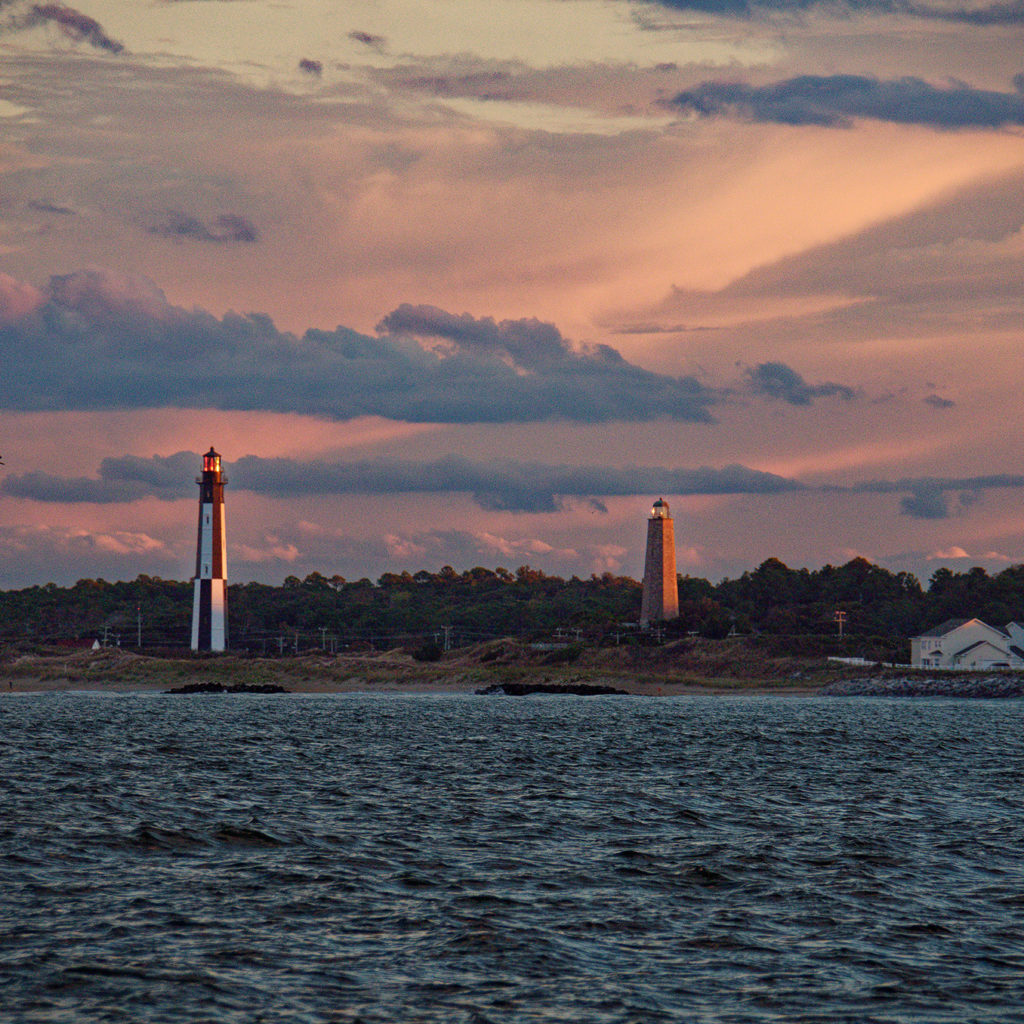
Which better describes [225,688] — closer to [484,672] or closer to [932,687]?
[484,672]

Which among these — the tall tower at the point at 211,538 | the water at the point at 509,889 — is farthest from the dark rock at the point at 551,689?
the water at the point at 509,889

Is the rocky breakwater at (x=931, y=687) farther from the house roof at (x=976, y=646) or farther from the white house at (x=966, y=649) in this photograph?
the house roof at (x=976, y=646)

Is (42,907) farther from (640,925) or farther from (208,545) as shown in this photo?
(208,545)

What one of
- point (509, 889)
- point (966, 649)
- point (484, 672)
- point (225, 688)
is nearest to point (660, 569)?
point (484, 672)

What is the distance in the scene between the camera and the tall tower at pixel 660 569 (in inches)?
5659

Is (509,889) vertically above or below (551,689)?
above

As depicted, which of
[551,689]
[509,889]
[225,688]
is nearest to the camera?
[509,889]

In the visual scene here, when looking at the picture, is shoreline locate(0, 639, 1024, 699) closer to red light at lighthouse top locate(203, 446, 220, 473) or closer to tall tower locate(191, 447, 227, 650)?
tall tower locate(191, 447, 227, 650)

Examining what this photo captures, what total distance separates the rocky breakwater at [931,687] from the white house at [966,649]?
39.7ft

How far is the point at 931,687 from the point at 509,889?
108317 millimetres

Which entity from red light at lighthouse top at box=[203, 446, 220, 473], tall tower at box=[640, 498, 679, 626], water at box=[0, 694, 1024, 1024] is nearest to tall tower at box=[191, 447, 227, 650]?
red light at lighthouse top at box=[203, 446, 220, 473]

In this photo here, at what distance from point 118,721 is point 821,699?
68671 mm

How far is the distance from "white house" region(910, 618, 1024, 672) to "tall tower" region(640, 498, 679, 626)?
28643mm

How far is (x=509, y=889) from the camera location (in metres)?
22.4
